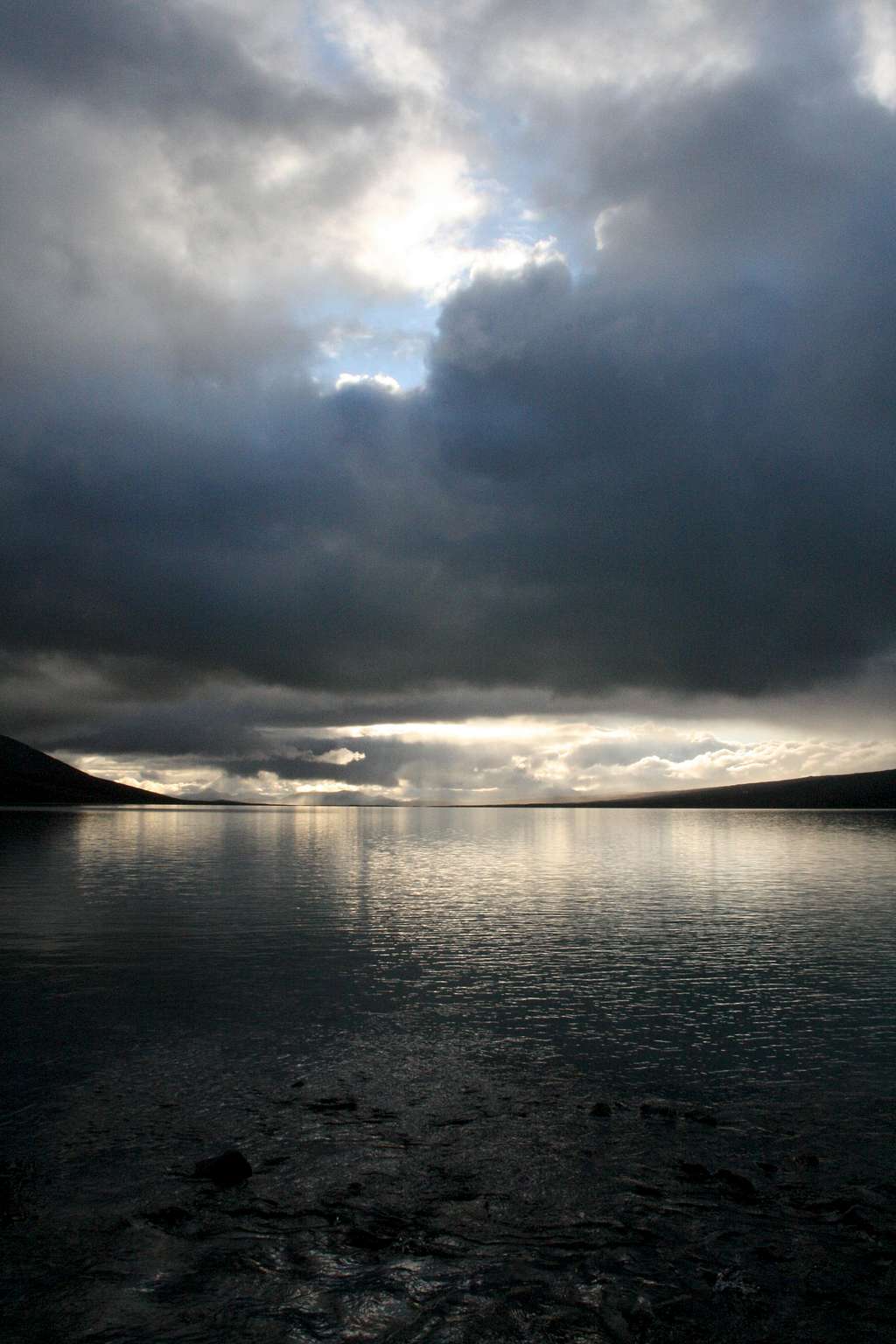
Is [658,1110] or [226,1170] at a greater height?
[226,1170]

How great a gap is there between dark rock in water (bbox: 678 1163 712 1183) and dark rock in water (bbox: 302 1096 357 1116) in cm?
837

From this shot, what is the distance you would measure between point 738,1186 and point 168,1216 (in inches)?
455

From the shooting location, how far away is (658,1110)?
75.2ft

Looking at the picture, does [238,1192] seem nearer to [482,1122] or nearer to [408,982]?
[482,1122]

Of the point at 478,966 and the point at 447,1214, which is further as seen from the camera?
the point at 478,966

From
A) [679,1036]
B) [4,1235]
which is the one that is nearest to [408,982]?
[679,1036]

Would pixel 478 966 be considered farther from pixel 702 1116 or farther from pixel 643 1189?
pixel 643 1189

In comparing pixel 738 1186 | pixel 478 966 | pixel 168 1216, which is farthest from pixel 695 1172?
pixel 478 966

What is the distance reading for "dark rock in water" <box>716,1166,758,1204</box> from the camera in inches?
711

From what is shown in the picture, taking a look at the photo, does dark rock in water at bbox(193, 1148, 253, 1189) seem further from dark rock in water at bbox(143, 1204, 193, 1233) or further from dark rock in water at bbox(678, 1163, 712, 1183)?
dark rock in water at bbox(678, 1163, 712, 1183)

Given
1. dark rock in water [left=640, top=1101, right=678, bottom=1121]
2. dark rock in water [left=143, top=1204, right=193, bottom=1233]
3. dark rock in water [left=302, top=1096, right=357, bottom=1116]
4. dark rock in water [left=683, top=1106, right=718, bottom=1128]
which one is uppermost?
dark rock in water [left=143, top=1204, right=193, bottom=1233]

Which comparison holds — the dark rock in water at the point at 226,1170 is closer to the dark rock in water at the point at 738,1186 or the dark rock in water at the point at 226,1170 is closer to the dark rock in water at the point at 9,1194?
the dark rock in water at the point at 9,1194

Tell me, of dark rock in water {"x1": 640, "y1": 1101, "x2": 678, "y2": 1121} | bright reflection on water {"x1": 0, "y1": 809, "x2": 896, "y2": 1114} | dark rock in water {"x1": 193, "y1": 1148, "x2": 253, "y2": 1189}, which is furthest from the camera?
bright reflection on water {"x1": 0, "y1": 809, "x2": 896, "y2": 1114}

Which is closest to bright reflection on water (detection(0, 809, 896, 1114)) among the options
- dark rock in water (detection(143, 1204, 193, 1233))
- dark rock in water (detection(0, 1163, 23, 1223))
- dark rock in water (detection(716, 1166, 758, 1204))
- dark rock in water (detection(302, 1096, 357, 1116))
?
dark rock in water (detection(0, 1163, 23, 1223))
